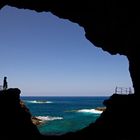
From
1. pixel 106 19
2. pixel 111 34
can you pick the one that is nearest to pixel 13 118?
pixel 106 19

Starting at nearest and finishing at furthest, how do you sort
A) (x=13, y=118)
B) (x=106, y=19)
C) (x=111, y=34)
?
(x=13, y=118) < (x=106, y=19) < (x=111, y=34)

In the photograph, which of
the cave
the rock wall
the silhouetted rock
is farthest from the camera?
the rock wall

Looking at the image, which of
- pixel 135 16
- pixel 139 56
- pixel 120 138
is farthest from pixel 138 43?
pixel 120 138

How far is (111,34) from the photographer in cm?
2812

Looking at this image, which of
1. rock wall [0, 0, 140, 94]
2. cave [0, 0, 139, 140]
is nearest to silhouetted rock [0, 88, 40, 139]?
cave [0, 0, 139, 140]

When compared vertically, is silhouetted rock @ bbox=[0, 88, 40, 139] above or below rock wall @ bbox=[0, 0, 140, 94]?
below

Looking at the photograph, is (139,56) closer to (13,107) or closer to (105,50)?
(105,50)

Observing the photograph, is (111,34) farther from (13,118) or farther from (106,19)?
(13,118)

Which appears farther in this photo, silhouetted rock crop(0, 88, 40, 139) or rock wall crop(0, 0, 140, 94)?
rock wall crop(0, 0, 140, 94)

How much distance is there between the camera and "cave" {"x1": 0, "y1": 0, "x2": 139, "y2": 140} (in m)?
23.4

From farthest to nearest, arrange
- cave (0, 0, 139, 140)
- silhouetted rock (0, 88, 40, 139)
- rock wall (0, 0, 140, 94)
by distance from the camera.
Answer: rock wall (0, 0, 140, 94) < cave (0, 0, 139, 140) < silhouetted rock (0, 88, 40, 139)

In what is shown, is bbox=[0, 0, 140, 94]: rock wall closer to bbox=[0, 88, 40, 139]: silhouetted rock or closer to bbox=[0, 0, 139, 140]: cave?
bbox=[0, 0, 139, 140]: cave

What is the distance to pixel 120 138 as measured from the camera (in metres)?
22.4

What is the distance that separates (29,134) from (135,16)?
13706 mm
